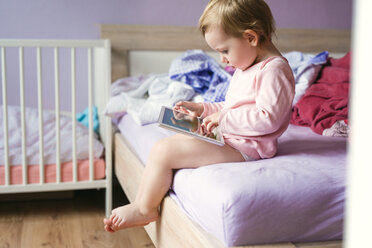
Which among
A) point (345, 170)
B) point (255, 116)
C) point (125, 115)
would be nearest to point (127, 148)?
point (125, 115)

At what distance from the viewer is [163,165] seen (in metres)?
1.23

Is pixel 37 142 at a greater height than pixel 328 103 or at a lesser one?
lesser

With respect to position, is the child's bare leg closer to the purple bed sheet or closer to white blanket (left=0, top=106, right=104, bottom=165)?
the purple bed sheet

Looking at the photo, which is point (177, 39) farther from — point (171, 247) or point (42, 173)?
point (171, 247)

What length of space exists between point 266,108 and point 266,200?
269 millimetres

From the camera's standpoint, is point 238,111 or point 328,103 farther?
point 328,103

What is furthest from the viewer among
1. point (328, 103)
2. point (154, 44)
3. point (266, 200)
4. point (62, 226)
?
point (154, 44)

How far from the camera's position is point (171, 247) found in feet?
3.98

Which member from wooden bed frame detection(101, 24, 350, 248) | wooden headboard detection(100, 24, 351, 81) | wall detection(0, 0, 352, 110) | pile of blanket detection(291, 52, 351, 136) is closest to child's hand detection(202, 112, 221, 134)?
wooden bed frame detection(101, 24, 350, 248)

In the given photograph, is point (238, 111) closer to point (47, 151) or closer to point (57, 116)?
point (57, 116)

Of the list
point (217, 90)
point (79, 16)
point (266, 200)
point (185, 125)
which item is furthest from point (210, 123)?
point (79, 16)

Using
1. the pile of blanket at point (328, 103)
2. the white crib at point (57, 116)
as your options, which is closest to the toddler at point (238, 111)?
the pile of blanket at point (328, 103)

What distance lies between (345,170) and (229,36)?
1.40 ft

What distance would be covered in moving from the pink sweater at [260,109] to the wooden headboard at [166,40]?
4.41 ft
